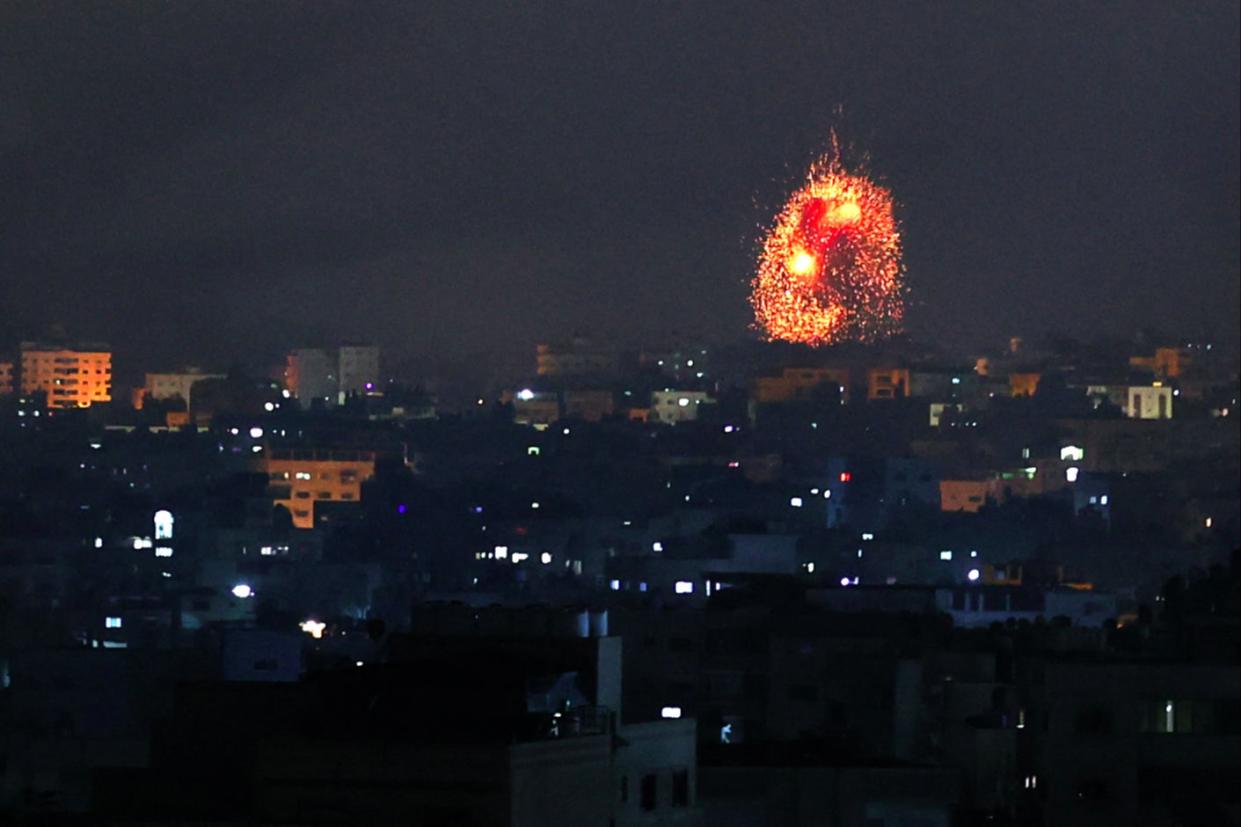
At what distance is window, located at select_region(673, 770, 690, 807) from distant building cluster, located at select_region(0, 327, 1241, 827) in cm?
8

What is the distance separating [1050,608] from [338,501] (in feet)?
120

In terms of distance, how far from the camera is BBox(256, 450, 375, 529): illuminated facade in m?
77.6

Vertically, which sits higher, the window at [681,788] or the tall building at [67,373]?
the tall building at [67,373]

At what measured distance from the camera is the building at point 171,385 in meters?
91.1

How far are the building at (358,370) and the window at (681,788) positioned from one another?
88.3 metres

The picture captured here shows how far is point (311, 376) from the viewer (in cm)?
10375

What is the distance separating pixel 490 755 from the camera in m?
12.2

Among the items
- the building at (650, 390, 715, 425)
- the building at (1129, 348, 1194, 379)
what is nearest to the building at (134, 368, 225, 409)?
the building at (650, 390, 715, 425)

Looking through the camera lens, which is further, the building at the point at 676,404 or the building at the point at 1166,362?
the building at the point at 676,404

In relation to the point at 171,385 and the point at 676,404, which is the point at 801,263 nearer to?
the point at 171,385

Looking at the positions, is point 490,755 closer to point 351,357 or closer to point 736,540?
point 736,540

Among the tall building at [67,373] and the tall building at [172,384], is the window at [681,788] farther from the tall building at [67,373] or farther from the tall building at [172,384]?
the tall building at [172,384]

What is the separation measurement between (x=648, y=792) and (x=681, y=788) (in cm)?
53

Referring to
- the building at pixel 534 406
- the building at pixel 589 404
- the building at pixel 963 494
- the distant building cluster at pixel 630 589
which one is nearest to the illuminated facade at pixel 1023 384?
the distant building cluster at pixel 630 589
